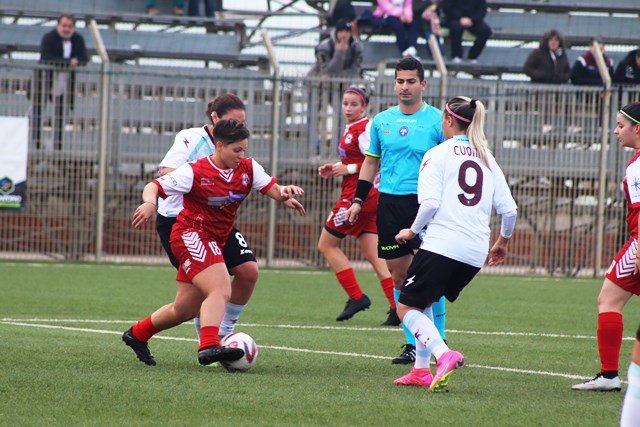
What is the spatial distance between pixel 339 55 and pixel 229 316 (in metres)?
11.4

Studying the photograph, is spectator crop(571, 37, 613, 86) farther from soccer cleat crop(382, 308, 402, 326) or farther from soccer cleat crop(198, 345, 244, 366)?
soccer cleat crop(198, 345, 244, 366)

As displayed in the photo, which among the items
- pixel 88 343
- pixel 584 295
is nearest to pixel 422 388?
pixel 88 343

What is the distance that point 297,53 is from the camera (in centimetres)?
2055

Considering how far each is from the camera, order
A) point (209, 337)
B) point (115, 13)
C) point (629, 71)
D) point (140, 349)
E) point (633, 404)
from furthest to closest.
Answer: point (115, 13)
point (629, 71)
point (140, 349)
point (209, 337)
point (633, 404)

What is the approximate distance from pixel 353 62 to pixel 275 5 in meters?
4.91

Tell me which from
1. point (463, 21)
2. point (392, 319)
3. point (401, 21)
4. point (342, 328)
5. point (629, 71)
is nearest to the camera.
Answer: point (342, 328)

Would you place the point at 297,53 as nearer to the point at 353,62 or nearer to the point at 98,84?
the point at 353,62

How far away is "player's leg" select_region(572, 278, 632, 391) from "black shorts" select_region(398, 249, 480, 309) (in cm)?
87

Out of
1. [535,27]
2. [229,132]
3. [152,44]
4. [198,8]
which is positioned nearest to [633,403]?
[229,132]

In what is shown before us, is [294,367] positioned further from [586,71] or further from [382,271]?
[586,71]

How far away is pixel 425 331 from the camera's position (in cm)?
642

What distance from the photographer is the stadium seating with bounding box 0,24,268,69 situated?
20250 mm

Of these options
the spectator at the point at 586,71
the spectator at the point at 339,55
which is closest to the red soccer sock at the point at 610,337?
the spectator at the point at 586,71

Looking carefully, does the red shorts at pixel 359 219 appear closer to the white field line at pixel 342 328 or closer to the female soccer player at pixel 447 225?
the white field line at pixel 342 328
